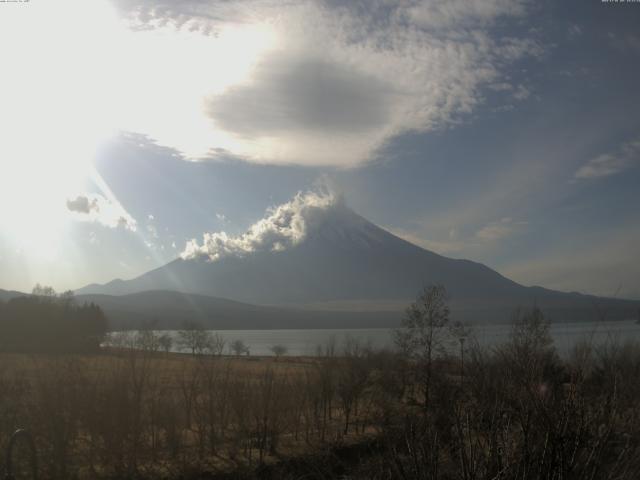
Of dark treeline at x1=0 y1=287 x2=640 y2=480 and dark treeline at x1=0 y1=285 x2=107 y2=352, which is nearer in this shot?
dark treeline at x1=0 y1=287 x2=640 y2=480

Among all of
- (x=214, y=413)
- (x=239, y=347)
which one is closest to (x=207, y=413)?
(x=214, y=413)

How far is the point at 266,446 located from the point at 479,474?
1852 centimetres

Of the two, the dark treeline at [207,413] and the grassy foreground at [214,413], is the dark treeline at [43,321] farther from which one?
the grassy foreground at [214,413]

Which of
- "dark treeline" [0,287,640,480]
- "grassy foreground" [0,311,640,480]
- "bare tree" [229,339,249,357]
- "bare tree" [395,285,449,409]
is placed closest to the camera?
"grassy foreground" [0,311,640,480]

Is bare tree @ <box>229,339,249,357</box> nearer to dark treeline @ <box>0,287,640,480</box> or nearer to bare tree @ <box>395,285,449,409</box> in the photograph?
bare tree @ <box>395,285,449,409</box>

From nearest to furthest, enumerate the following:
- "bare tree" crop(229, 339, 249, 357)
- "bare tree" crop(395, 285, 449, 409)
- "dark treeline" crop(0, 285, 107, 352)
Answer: "bare tree" crop(395, 285, 449, 409)
"dark treeline" crop(0, 285, 107, 352)
"bare tree" crop(229, 339, 249, 357)

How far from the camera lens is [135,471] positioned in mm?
17641

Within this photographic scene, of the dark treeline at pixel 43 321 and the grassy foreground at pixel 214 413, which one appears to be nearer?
the grassy foreground at pixel 214 413

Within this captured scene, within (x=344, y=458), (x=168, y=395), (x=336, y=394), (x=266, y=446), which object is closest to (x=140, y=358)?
(x=168, y=395)

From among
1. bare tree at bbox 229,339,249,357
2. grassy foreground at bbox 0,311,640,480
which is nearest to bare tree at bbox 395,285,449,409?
grassy foreground at bbox 0,311,640,480

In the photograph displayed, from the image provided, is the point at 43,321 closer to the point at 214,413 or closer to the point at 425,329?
the point at 425,329

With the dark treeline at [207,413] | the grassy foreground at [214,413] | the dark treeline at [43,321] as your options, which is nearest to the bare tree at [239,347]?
the dark treeline at [43,321]

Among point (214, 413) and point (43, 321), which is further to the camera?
point (43, 321)

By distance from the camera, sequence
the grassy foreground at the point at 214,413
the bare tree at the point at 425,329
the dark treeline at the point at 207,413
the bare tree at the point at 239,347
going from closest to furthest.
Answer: the grassy foreground at the point at 214,413, the dark treeline at the point at 207,413, the bare tree at the point at 425,329, the bare tree at the point at 239,347
